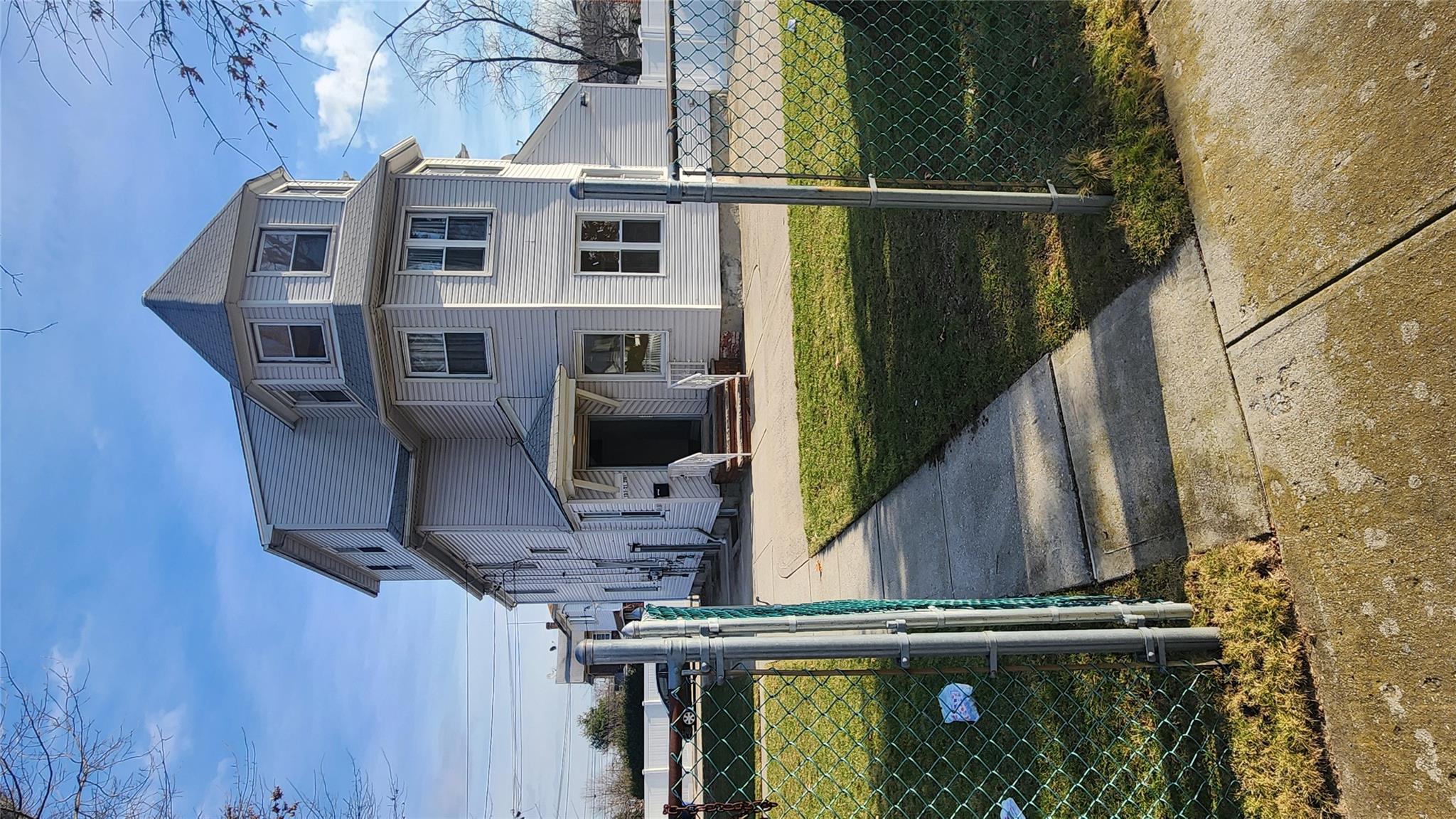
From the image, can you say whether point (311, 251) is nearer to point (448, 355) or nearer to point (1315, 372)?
point (448, 355)

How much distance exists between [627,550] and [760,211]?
425 inches

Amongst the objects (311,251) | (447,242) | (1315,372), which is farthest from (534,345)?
(1315,372)

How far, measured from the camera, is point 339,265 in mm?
11516

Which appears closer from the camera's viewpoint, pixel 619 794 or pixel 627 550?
pixel 627 550

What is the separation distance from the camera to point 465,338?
12586mm

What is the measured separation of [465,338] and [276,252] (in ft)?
10.0

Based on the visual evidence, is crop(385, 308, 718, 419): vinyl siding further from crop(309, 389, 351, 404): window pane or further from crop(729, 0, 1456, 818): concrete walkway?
crop(729, 0, 1456, 818): concrete walkway

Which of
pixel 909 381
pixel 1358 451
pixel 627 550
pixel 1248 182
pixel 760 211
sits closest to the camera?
pixel 1358 451

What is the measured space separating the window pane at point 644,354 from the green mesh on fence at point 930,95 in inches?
141

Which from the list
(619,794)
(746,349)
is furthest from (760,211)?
(619,794)

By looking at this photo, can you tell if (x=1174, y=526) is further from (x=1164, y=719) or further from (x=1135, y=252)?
(x=1135, y=252)

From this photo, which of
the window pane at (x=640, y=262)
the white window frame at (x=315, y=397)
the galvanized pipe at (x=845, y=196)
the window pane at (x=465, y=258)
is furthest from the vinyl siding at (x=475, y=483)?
the galvanized pipe at (x=845, y=196)

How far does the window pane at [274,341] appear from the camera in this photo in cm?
1193

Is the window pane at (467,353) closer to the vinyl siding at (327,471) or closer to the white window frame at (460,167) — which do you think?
the vinyl siding at (327,471)
